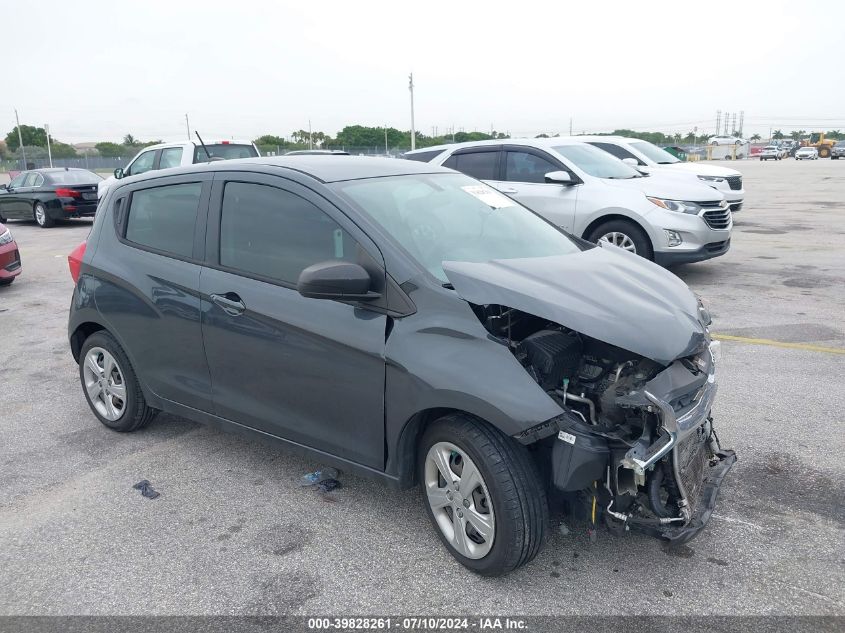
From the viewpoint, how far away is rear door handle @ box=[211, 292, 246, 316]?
11.9 feet

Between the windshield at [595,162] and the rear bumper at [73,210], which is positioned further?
the rear bumper at [73,210]

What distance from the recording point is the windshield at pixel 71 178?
1738cm

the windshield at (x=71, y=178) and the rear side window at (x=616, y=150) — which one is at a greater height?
the rear side window at (x=616, y=150)

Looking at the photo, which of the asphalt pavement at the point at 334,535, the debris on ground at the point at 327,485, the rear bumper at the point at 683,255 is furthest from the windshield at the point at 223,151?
the debris on ground at the point at 327,485

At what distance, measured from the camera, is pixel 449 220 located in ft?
12.1

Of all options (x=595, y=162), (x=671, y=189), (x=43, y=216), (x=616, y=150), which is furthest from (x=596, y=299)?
(x=43, y=216)

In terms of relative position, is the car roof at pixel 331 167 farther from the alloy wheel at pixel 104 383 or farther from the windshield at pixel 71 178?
the windshield at pixel 71 178

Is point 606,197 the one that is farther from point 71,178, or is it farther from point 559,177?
point 71,178

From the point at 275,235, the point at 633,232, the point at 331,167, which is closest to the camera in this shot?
the point at 275,235

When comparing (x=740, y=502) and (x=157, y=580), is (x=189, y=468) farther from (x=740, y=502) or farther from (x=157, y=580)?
(x=740, y=502)

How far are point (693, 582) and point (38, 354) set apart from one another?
19.5ft

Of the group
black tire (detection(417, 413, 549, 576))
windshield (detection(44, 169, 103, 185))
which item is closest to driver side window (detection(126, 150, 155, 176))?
windshield (detection(44, 169, 103, 185))

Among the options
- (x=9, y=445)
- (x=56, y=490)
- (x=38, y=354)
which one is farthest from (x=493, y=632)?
(x=38, y=354)

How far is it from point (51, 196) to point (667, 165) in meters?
14.1
